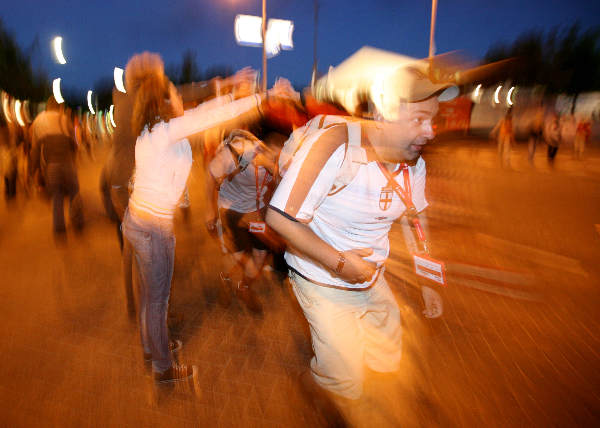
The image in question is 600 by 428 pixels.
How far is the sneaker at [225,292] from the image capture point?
13.8ft

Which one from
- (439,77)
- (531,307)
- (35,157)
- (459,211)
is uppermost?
(439,77)

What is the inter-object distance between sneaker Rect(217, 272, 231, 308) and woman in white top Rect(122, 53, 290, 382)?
151 cm

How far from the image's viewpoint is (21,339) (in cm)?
352

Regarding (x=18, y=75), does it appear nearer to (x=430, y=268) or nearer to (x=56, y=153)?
(x=56, y=153)

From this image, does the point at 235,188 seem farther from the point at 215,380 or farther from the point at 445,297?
the point at 445,297

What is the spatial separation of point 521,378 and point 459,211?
6.00 metres

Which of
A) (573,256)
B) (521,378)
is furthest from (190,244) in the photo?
(573,256)

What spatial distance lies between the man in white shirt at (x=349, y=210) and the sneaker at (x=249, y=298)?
6.07ft

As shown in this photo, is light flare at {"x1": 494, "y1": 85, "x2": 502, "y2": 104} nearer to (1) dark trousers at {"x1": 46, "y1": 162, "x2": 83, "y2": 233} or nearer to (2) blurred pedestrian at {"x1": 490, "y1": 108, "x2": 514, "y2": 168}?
(2) blurred pedestrian at {"x1": 490, "y1": 108, "x2": 514, "y2": 168}

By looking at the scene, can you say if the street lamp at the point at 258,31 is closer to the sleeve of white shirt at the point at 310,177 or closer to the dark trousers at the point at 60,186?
the dark trousers at the point at 60,186

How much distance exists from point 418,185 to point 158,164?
1.51m

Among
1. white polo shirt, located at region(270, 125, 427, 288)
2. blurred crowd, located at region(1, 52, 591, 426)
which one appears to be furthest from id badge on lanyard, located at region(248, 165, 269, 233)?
white polo shirt, located at region(270, 125, 427, 288)

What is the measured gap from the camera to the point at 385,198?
2072 mm

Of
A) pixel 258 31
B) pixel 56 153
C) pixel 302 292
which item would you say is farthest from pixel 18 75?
pixel 302 292
